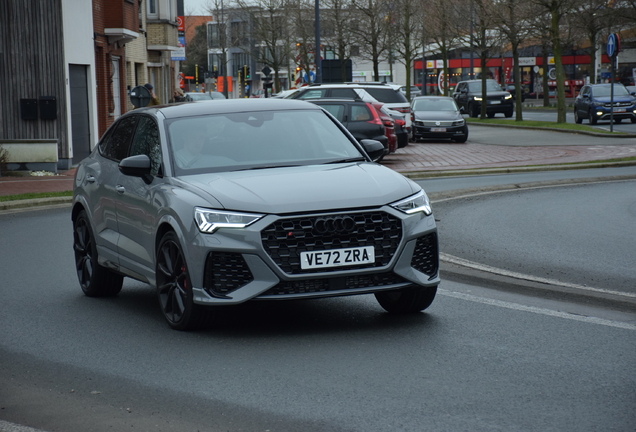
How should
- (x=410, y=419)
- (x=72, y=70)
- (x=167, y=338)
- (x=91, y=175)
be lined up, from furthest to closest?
1. (x=72, y=70)
2. (x=91, y=175)
3. (x=167, y=338)
4. (x=410, y=419)

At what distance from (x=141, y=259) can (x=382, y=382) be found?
272 cm

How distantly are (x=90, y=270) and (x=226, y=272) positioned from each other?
2.64 meters

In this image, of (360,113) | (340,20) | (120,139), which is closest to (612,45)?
(360,113)

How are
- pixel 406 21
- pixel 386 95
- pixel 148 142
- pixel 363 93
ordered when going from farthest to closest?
pixel 406 21, pixel 386 95, pixel 363 93, pixel 148 142

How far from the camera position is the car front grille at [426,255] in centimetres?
715

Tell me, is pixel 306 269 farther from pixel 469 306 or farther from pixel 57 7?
pixel 57 7

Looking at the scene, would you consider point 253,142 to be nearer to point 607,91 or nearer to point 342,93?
point 342,93

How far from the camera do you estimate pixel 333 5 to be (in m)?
62.5

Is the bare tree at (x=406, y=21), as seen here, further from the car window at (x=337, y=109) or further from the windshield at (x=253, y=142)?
the windshield at (x=253, y=142)

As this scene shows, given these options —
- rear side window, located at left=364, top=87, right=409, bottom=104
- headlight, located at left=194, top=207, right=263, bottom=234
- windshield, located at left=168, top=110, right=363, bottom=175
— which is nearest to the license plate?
headlight, located at left=194, top=207, right=263, bottom=234

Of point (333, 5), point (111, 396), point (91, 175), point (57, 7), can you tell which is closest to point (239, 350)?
point (111, 396)

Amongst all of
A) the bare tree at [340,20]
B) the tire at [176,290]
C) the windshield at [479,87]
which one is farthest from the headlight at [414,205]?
the bare tree at [340,20]

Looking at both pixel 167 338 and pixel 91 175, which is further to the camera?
pixel 91 175

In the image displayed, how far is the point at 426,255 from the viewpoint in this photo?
7242 millimetres
